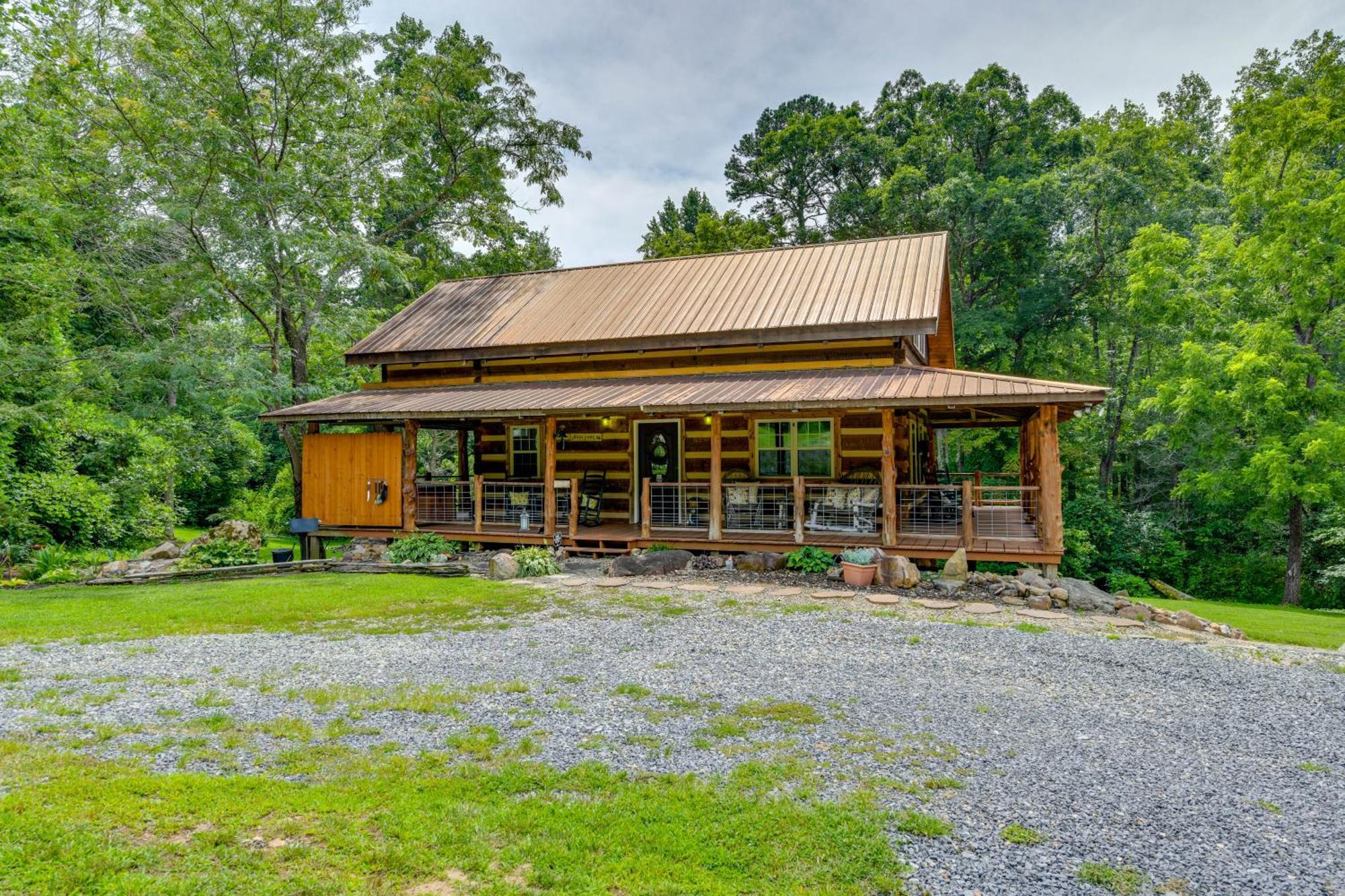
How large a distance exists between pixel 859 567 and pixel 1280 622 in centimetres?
810

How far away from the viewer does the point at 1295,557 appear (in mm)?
18328

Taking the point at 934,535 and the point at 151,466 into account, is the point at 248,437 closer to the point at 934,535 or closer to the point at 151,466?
the point at 151,466

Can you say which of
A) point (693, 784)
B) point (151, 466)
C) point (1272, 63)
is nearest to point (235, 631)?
point (693, 784)

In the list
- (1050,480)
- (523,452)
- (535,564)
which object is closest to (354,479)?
(523,452)

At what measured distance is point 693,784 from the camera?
14.0 ft

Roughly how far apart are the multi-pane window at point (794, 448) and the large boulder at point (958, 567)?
12.3ft

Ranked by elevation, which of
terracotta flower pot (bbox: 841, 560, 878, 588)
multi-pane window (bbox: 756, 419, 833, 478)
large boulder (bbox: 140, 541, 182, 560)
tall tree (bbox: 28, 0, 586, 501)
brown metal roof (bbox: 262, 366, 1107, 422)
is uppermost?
tall tree (bbox: 28, 0, 586, 501)

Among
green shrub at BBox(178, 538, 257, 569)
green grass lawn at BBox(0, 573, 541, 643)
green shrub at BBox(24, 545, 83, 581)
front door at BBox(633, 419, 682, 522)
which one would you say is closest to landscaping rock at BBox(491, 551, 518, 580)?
green grass lawn at BBox(0, 573, 541, 643)

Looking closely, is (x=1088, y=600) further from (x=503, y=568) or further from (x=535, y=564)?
(x=503, y=568)

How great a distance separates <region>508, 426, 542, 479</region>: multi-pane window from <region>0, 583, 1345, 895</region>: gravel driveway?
340 inches

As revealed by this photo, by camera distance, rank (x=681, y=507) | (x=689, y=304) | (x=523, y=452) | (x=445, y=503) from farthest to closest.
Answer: (x=523, y=452)
(x=689, y=304)
(x=445, y=503)
(x=681, y=507)

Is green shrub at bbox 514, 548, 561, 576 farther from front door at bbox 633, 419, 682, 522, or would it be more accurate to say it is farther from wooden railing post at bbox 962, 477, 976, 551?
wooden railing post at bbox 962, 477, 976, 551

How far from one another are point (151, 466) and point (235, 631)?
9.77 m

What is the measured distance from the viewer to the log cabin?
12.3 metres
